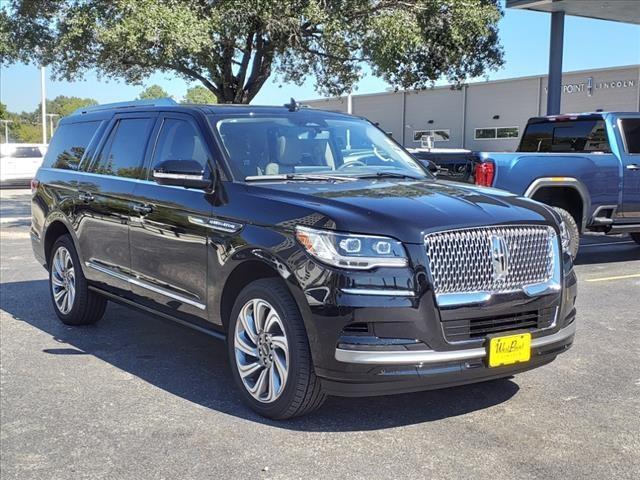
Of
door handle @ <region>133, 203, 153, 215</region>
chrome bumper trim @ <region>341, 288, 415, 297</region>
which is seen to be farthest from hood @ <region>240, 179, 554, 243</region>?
door handle @ <region>133, 203, 153, 215</region>

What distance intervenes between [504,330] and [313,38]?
14.2m

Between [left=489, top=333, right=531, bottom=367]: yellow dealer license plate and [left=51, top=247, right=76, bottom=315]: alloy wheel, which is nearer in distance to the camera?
[left=489, top=333, right=531, bottom=367]: yellow dealer license plate

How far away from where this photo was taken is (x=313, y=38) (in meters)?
17.1

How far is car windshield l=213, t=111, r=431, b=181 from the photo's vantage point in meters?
4.90

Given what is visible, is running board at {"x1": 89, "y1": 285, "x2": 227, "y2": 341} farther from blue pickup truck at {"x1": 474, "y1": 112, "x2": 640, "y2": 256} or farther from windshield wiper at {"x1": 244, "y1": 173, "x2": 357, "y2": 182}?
blue pickup truck at {"x1": 474, "y1": 112, "x2": 640, "y2": 256}

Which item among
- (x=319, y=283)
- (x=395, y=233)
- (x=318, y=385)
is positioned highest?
(x=395, y=233)

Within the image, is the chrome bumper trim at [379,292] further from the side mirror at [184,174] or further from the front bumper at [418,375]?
the side mirror at [184,174]

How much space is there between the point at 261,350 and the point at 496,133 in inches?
1376

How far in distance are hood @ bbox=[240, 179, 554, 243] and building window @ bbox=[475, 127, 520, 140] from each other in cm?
3327

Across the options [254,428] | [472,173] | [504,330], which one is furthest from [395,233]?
[472,173]

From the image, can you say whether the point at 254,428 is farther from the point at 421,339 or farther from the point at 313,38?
the point at 313,38

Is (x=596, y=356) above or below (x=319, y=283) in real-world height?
below

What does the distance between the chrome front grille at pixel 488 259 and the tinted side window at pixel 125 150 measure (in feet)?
8.99

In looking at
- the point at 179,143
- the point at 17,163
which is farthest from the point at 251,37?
the point at 17,163
